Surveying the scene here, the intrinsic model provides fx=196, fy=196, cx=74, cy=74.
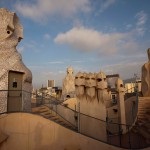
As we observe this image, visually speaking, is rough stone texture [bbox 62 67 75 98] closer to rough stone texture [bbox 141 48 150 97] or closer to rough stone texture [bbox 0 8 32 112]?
rough stone texture [bbox 141 48 150 97]

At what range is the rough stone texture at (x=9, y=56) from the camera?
9.91m

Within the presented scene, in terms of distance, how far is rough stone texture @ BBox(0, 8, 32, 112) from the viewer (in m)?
9.91

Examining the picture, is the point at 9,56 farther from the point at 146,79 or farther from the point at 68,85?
the point at 68,85

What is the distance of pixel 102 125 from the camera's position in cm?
1000

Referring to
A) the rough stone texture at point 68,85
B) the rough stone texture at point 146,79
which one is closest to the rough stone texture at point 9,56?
the rough stone texture at point 146,79

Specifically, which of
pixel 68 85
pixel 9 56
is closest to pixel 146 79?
pixel 9 56

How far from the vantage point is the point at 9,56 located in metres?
10.5

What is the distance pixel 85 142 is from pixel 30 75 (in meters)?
5.33

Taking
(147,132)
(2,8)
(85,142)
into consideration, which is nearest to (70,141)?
(85,142)

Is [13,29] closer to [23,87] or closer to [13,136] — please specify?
[23,87]

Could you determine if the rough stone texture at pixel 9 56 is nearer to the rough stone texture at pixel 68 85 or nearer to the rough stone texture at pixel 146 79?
the rough stone texture at pixel 146 79

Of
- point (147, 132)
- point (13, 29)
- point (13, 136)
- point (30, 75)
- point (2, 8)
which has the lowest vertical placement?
point (147, 132)

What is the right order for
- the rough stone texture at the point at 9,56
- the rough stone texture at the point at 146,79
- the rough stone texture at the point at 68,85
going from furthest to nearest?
the rough stone texture at the point at 68,85
the rough stone texture at the point at 146,79
the rough stone texture at the point at 9,56

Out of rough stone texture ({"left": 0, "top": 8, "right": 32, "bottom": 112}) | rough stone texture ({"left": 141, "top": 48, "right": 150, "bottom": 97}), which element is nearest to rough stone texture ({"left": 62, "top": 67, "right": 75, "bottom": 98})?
rough stone texture ({"left": 141, "top": 48, "right": 150, "bottom": 97})
